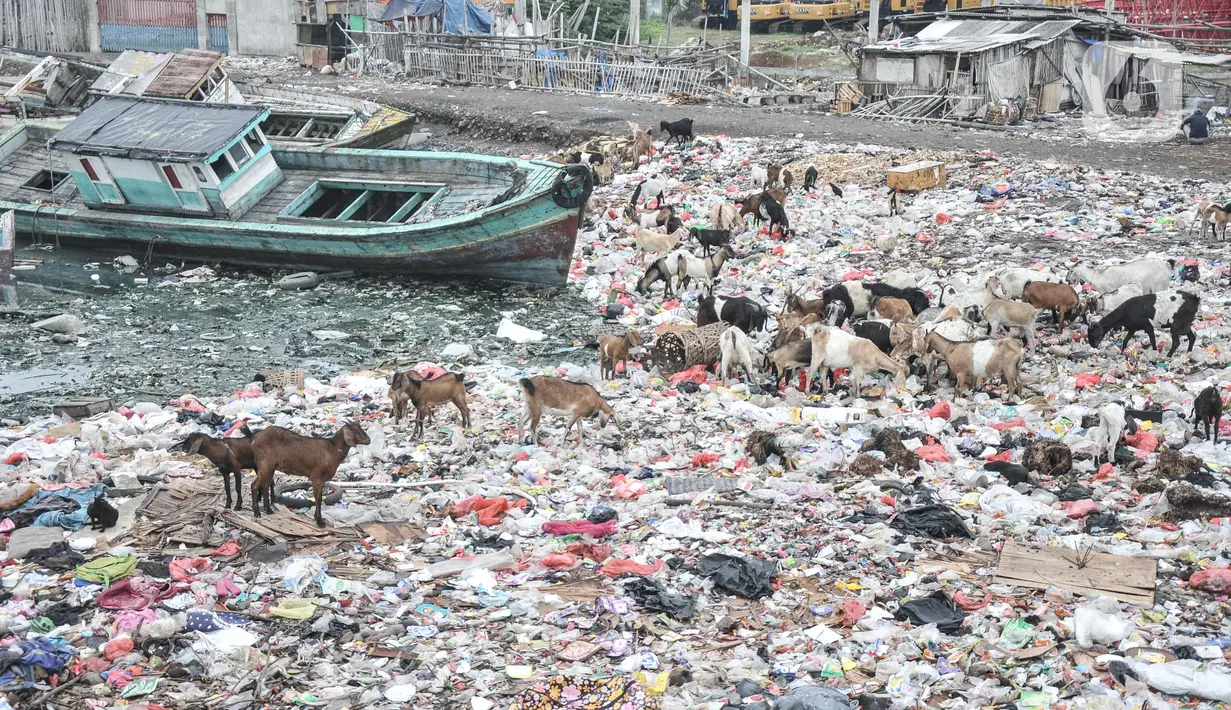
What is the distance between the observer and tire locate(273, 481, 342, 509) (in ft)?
26.0

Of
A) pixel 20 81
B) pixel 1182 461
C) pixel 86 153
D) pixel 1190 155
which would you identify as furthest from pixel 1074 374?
pixel 20 81

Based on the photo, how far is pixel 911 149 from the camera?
20156 millimetres

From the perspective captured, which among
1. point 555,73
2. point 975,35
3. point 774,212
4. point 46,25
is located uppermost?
point 46,25

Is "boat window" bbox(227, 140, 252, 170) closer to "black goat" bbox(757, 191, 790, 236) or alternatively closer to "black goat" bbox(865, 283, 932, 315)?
"black goat" bbox(757, 191, 790, 236)

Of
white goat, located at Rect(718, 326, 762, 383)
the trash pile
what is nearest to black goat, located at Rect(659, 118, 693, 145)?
the trash pile

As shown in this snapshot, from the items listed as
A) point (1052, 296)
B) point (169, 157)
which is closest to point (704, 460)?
point (1052, 296)

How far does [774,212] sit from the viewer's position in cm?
1576

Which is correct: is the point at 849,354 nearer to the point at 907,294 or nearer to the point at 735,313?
the point at 735,313

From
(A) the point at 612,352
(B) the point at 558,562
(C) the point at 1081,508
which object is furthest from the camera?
(A) the point at 612,352

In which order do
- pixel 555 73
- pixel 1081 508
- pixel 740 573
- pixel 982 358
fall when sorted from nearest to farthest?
pixel 740 573 < pixel 1081 508 < pixel 982 358 < pixel 555 73

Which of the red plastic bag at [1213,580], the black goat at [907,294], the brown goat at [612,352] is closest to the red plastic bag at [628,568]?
the red plastic bag at [1213,580]

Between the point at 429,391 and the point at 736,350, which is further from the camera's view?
the point at 736,350

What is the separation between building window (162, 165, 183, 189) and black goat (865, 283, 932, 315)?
10.1 metres

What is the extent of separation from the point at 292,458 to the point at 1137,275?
8354 mm
